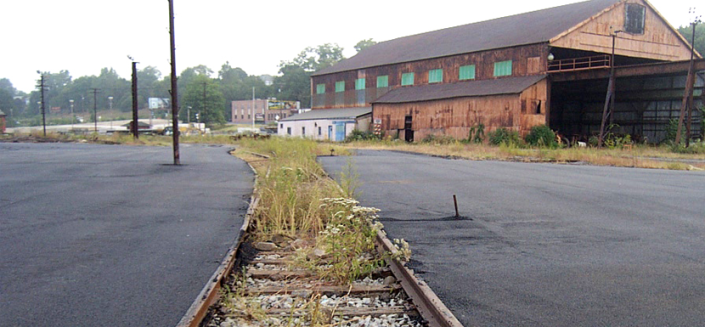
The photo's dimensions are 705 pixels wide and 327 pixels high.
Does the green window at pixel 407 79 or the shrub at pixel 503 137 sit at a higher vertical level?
the green window at pixel 407 79

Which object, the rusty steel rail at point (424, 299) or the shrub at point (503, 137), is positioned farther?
the shrub at point (503, 137)

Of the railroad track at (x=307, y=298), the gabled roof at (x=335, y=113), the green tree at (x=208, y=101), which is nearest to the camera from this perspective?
the railroad track at (x=307, y=298)

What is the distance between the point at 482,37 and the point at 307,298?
4757 centimetres

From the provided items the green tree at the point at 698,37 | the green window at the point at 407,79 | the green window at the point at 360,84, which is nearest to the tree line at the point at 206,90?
the green window at the point at 360,84

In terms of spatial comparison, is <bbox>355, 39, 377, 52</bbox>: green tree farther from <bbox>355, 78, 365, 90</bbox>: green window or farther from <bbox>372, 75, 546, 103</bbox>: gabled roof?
<bbox>372, 75, 546, 103</bbox>: gabled roof

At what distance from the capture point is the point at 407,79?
53562mm

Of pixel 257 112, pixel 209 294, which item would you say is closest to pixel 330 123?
pixel 209 294

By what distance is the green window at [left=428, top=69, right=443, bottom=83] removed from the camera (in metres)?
49.8

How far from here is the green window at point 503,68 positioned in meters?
43.5

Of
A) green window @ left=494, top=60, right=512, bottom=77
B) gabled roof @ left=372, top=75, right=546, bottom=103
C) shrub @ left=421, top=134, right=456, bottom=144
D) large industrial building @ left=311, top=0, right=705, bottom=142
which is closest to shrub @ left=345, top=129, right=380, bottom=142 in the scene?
large industrial building @ left=311, top=0, right=705, bottom=142

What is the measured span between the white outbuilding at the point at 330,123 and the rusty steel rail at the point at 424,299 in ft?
148

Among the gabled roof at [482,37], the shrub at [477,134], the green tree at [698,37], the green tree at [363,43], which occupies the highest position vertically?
the green tree at [363,43]

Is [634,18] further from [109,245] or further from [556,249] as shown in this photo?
[109,245]

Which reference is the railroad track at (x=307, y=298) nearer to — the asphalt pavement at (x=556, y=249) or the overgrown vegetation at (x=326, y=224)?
the overgrown vegetation at (x=326, y=224)
